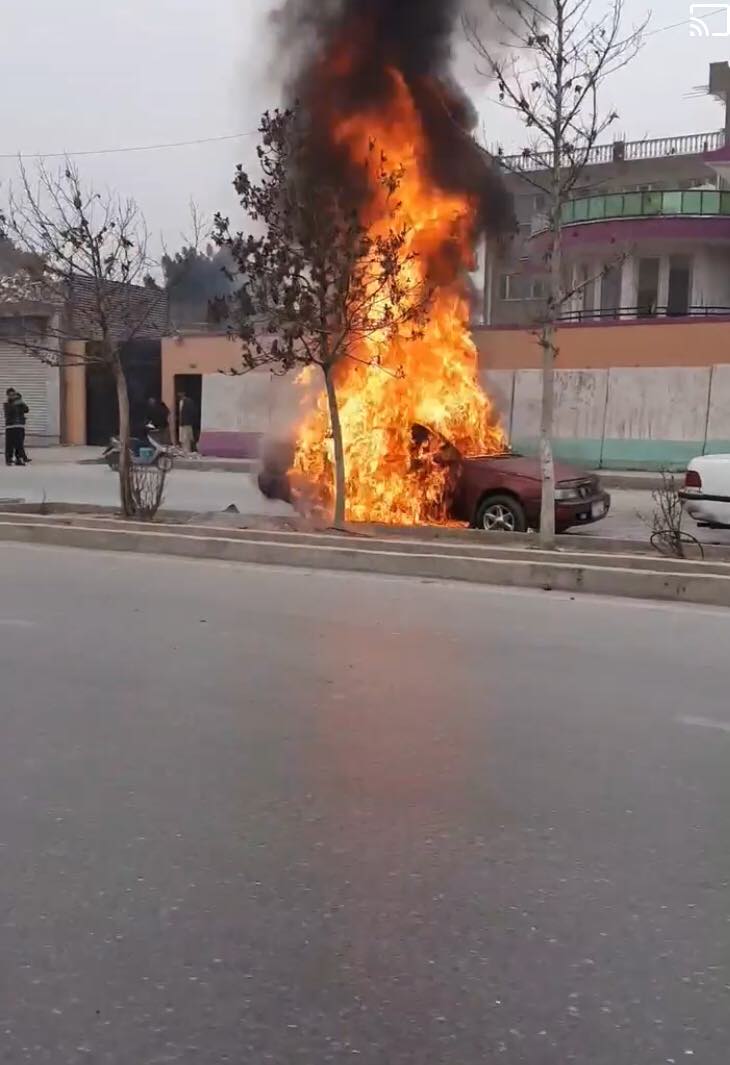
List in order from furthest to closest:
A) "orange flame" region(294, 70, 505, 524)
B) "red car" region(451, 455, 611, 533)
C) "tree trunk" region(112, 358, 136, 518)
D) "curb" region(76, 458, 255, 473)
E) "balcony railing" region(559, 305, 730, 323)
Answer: "balcony railing" region(559, 305, 730, 323) < "curb" region(76, 458, 255, 473) < "orange flame" region(294, 70, 505, 524) < "tree trunk" region(112, 358, 136, 518) < "red car" region(451, 455, 611, 533)

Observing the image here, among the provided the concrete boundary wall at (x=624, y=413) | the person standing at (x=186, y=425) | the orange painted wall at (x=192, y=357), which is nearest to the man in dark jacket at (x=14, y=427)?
the person standing at (x=186, y=425)

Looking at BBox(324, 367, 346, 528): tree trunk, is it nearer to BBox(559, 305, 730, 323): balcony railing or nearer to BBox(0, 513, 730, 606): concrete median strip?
BBox(0, 513, 730, 606): concrete median strip

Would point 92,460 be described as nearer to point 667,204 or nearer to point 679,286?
point 667,204

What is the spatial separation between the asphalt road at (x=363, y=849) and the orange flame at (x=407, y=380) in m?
5.57

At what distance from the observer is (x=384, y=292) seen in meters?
11.3

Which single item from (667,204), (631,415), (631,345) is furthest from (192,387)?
(667,204)

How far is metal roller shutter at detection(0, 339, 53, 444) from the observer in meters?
30.4

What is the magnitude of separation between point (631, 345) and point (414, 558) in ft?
45.6

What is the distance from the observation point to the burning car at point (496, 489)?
11266 mm

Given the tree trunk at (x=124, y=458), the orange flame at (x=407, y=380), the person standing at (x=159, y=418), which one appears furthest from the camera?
the person standing at (x=159, y=418)

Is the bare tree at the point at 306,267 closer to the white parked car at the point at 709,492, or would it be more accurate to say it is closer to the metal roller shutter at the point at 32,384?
the white parked car at the point at 709,492

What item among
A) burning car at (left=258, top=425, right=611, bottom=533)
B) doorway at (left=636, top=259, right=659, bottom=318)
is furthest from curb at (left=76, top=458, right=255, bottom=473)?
doorway at (left=636, top=259, right=659, bottom=318)

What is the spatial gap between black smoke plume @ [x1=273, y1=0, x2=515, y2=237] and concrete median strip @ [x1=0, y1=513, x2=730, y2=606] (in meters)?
5.14

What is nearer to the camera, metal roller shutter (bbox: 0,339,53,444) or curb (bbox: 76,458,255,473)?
curb (bbox: 76,458,255,473)
